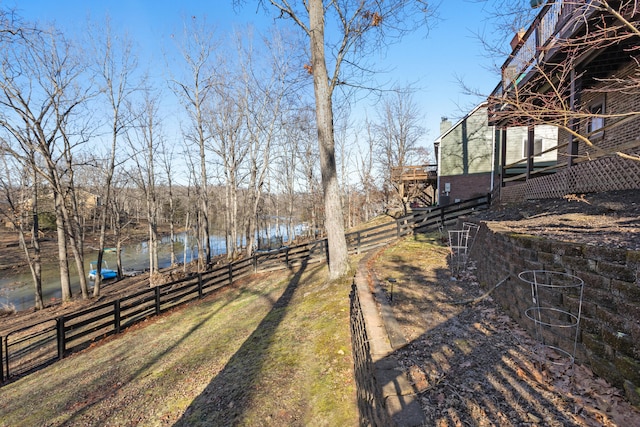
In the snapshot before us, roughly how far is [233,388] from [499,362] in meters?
3.91

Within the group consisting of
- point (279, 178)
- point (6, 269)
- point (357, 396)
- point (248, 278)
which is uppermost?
point (279, 178)

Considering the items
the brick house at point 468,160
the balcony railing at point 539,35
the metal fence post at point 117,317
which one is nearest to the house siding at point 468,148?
the brick house at point 468,160

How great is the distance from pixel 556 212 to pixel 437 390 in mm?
5389

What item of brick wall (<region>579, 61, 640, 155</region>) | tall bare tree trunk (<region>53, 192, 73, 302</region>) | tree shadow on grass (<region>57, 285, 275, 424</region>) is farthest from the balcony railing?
tall bare tree trunk (<region>53, 192, 73, 302</region>)

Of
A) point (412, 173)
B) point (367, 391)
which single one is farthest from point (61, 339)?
point (412, 173)

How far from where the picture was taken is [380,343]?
11.8ft

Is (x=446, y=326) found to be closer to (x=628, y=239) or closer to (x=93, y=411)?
(x=628, y=239)

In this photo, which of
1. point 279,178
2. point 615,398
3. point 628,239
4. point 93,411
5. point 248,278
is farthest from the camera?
point 279,178

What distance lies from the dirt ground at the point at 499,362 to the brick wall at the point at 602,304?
0.49 ft

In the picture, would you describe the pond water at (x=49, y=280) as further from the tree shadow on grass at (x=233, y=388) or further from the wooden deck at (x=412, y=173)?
the wooden deck at (x=412, y=173)

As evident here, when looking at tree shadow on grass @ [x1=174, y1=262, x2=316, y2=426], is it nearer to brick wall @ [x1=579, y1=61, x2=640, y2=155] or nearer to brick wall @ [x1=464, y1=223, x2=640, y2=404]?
brick wall @ [x1=464, y1=223, x2=640, y2=404]

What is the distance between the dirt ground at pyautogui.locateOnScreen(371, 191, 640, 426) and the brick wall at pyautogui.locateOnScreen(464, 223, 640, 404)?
15cm

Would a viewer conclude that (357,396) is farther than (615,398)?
Yes

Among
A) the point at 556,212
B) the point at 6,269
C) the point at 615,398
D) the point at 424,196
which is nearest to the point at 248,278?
the point at 556,212
